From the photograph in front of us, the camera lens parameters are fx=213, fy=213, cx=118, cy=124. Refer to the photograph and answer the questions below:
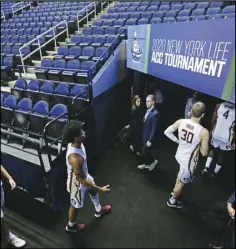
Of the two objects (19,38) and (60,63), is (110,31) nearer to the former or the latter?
(60,63)

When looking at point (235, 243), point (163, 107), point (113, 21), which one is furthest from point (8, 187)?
point (113, 21)

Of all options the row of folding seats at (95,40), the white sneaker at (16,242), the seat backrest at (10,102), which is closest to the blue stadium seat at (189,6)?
the row of folding seats at (95,40)

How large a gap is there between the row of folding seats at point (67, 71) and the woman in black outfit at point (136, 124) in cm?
151

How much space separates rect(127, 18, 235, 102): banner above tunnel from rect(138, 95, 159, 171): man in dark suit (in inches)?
20.9

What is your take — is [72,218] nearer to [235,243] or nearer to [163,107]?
[235,243]

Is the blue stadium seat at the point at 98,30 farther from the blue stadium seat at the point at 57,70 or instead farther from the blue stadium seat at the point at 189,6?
the blue stadium seat at the point at 189,6

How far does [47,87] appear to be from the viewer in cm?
482

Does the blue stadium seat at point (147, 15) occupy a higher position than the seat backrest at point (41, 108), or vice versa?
the blue stadium seat at point (147, 15)

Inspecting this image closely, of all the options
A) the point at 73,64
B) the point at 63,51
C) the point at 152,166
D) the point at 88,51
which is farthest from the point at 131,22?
the point at 152,166

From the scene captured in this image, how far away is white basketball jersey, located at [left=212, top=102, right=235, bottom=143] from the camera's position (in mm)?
2789

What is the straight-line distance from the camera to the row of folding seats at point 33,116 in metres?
3.89

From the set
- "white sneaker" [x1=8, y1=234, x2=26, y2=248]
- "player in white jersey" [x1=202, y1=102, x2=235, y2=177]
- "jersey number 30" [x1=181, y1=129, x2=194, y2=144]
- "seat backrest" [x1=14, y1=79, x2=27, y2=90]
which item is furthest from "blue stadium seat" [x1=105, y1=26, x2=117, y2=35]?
"white sneaker" [x1=8, y1=234, x2=26, y2=248]

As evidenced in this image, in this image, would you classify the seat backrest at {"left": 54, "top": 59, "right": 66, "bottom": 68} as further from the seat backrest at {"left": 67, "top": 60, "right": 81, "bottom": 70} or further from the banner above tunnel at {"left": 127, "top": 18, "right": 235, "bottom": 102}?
the banner above tunnel at {"left": 127, "top": 18, "right": 235, "bottom": 102}

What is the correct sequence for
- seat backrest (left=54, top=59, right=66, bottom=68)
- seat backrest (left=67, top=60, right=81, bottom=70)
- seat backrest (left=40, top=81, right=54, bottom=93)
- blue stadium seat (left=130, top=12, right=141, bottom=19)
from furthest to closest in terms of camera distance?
blue stadium seat (left=130, top=12, right=141, bottom=19) < seat backrest (left=54, top=59, right=66, bottom=68) < seat backrest (left=67, top=60, right=81, bottom=70) < seat backrest (left=40, top=81, right=54, bottom=93)
